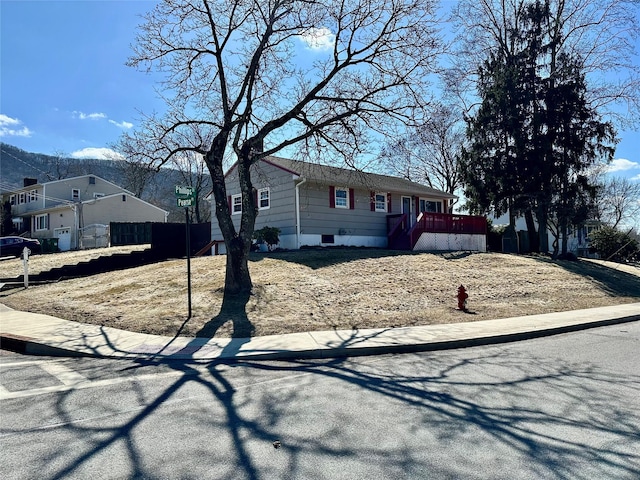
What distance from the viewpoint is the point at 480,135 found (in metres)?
24.9

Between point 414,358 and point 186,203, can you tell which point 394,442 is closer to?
point 414,358

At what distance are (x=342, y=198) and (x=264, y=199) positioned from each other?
396 cm

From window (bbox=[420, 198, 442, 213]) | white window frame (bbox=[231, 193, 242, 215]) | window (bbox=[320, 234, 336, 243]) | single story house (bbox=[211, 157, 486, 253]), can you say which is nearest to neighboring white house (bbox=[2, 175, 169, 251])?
white window frame (bbox=[231, 193, 242, 215])

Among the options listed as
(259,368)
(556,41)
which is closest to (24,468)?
(259,368)

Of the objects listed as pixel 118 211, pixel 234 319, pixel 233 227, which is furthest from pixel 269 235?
pixel 118 211

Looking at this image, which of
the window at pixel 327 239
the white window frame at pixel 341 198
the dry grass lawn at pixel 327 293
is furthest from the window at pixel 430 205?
the dry grass lawn at pixel 327 293

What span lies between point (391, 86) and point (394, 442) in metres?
11.1

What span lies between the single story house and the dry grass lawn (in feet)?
9.36

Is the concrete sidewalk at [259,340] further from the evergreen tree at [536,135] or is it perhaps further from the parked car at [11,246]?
the parked car at [11,246]

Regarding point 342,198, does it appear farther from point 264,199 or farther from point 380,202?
point 264,199

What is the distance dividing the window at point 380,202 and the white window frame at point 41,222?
111ft

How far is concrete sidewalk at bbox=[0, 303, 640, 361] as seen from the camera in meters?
7.42

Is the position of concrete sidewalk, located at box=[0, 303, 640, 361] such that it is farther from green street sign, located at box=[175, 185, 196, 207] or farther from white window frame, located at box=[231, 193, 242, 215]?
white window frame, located at box=[231, 193, 242, 215]

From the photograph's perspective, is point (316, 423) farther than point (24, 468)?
Yes
